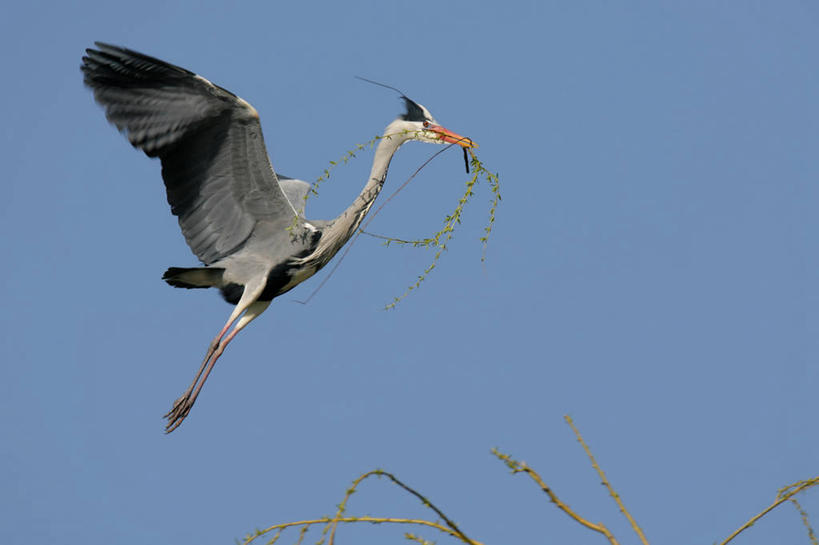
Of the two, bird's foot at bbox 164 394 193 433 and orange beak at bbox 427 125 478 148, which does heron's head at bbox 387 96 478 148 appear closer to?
orange beak at bbox 427 125 478 148

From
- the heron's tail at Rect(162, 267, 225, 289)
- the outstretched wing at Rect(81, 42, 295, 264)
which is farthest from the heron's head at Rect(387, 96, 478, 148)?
the heron's tail at Rect(162, 267, 225, 289)

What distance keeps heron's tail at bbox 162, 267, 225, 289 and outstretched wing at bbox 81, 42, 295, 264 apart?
0.35 feet

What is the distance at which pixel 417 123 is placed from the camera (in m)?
6.69

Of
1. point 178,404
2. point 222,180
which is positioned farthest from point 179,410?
point 222,180

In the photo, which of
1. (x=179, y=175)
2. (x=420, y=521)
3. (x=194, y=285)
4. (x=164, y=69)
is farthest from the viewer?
(x=194, y=285)

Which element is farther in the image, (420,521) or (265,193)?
(265,193)

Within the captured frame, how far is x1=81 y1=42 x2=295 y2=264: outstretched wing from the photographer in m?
5.66

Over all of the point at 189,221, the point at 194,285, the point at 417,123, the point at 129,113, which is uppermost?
the point at 417,123

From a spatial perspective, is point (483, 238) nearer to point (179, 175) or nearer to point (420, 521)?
point (420, 521)

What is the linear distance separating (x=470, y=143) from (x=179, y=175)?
1774 millimetres

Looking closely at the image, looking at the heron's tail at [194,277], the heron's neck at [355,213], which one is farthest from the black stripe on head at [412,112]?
the heron's tail at [194,277]

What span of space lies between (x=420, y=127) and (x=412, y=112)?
0.75 ft

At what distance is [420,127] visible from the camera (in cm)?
666

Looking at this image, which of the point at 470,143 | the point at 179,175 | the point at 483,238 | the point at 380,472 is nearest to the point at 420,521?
the point at 380,472
